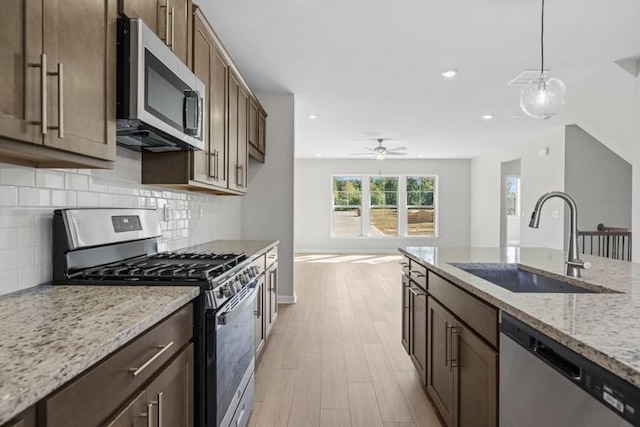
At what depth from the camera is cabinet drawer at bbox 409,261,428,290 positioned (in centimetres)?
236

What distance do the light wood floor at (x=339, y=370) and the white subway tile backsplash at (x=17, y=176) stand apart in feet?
5.48

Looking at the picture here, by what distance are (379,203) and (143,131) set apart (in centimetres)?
969

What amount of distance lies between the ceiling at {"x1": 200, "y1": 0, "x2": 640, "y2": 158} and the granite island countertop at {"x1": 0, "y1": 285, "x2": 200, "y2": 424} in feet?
7.57

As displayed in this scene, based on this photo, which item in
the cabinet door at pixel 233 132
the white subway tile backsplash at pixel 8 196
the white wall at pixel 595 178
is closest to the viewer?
the white subway tile backsplash at pixel 8 196

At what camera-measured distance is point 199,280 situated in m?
1.57

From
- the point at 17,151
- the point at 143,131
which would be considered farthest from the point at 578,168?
the point at 17,151

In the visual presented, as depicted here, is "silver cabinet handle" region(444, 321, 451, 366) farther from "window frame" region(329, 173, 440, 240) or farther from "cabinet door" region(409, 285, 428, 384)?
"window frame" region(329, 173, 440, 240)

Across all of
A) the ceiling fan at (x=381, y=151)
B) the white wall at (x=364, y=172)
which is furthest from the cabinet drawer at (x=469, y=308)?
the white wall at (x=364, y=172)

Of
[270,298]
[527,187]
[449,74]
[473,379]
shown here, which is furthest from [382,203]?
[473,379]

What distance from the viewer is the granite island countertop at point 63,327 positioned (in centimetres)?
69

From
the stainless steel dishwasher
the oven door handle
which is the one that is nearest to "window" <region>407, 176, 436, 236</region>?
the oven door handle

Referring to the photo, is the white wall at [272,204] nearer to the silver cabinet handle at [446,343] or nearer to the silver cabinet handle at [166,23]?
the silver cabinet handle at [166,23]

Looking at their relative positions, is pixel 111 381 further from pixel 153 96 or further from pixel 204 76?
pixel 204 76

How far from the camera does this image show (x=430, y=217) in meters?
11.2
